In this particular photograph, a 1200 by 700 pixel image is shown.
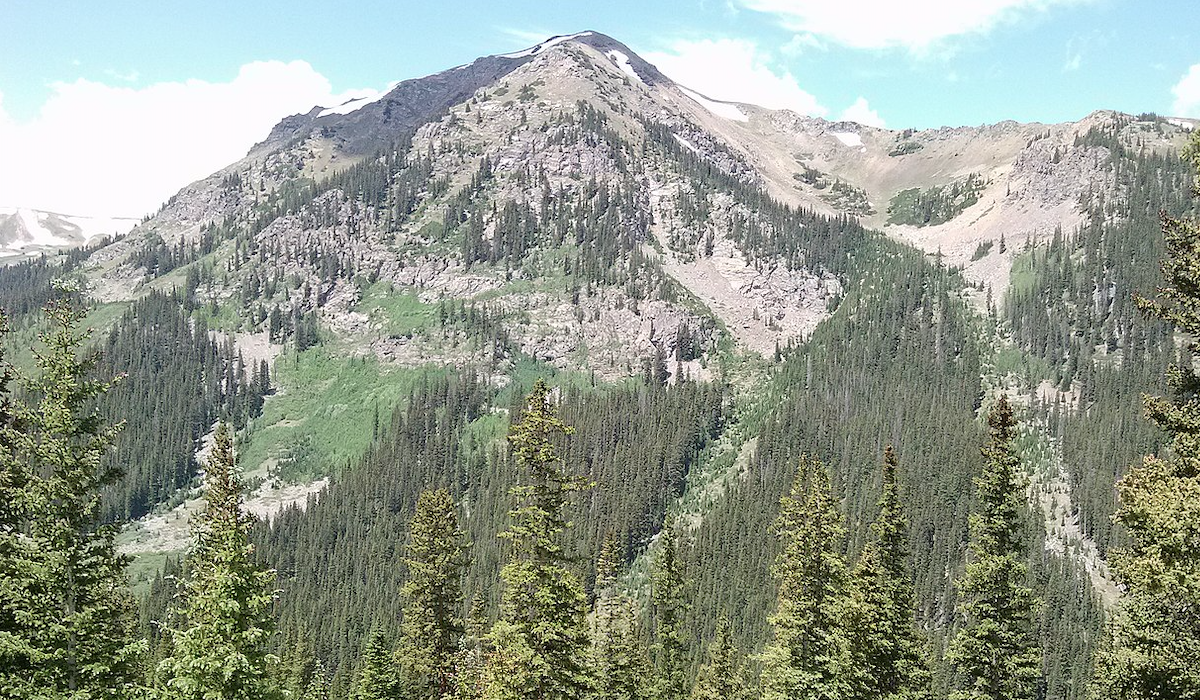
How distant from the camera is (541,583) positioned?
88.2 feet

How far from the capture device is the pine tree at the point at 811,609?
27.7 meters

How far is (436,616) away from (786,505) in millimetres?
20297

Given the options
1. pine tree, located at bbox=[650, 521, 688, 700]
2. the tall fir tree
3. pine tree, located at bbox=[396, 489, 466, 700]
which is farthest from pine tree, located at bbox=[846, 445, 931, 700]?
the tall fir tree

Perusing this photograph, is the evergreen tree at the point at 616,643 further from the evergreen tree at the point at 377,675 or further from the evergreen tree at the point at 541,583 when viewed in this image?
the evergreen tree at the point at 541,583

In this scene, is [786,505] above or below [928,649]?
above

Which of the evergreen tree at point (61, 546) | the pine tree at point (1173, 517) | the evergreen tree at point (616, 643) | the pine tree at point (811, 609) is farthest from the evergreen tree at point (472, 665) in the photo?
the pine tree at point (1173, 517)

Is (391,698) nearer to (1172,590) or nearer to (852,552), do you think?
(1172,590)

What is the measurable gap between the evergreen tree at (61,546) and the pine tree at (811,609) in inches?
905

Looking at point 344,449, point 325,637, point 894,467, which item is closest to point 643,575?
point 325,637

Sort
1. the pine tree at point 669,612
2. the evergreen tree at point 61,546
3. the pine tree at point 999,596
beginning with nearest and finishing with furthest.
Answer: the evergreen tree at point 61,546, the pine tree at point 999,596, the pine tree at point 669,612

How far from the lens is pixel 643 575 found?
142125 millimetres

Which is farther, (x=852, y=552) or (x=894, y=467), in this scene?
(x=852, y=552)

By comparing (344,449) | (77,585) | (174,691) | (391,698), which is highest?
(77,585)

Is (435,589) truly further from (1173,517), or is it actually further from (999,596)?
(1173,517)
